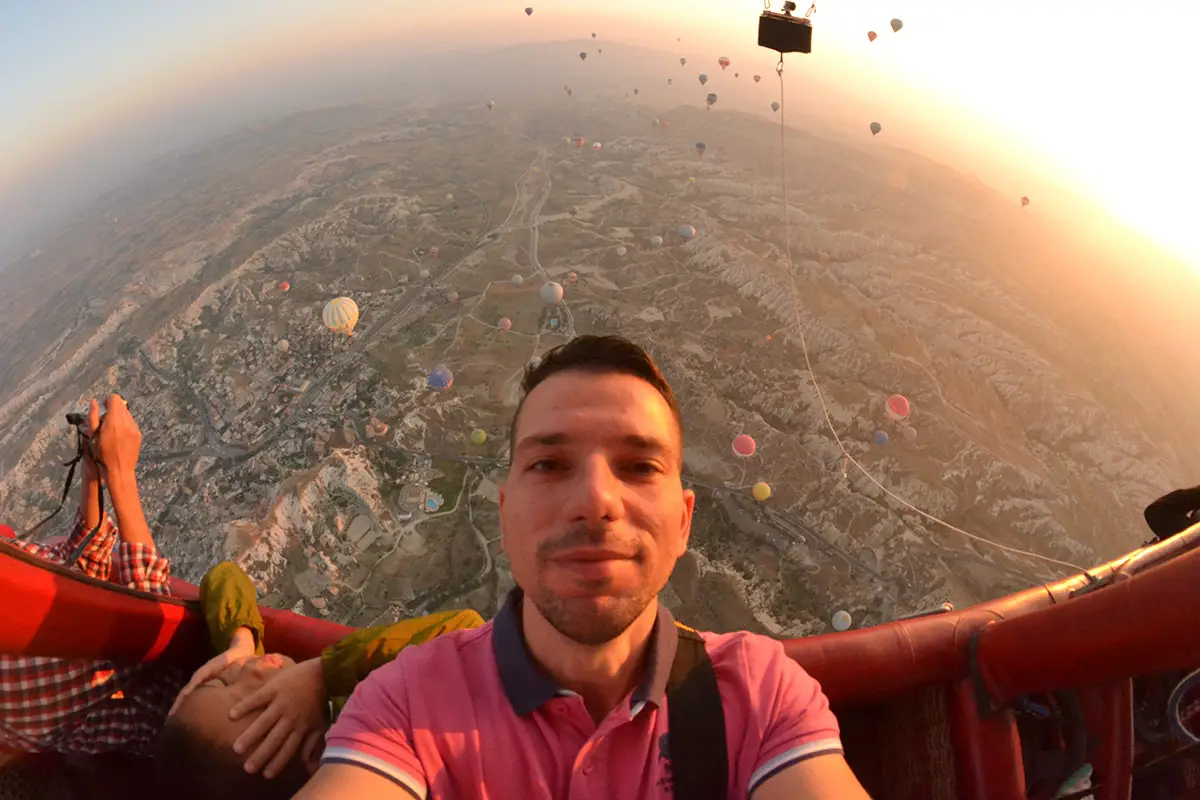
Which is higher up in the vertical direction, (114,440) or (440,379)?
(114,440)

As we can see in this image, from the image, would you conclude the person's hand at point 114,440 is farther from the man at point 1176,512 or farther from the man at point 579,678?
the man at point 1176,512

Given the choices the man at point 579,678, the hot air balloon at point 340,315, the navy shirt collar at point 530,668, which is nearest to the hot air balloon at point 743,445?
the hot air balloon at point 340,315

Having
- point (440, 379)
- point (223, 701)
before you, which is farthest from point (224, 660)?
point (440, 379)

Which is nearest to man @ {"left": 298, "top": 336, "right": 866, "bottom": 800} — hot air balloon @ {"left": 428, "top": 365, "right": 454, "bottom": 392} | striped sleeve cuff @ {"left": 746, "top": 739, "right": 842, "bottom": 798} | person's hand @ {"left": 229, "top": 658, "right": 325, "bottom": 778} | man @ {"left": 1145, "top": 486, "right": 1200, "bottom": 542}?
striped sleeve cuff @ {"left": 746, "top": 739, "right": 842, "bottom": 798}

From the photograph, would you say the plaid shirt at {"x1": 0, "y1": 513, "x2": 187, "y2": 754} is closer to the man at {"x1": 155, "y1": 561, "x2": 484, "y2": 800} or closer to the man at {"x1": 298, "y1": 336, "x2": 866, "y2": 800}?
the man at {"x1": 155, "y1": 561, "x2": 484, "y2": 800}

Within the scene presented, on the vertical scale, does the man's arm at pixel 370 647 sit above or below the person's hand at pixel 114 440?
below

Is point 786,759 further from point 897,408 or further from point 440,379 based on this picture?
point 897,408
